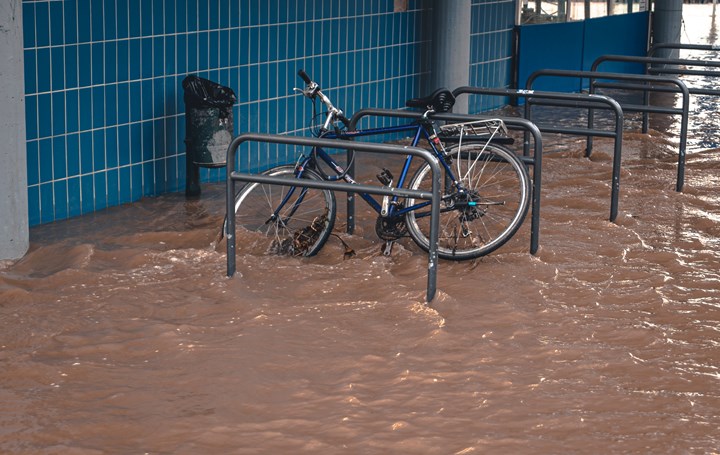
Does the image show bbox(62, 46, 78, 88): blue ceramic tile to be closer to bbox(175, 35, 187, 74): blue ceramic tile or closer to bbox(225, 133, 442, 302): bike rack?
bbox(175, 35, 187, 74): blue ceramic tile

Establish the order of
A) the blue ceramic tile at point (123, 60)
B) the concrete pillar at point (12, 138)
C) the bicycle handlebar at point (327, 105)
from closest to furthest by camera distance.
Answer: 1. the concrete pillar at point (12, 138)
2. the bicycle handlebar at point (327, 105)
3. the blue ceramic tile at point (123, 60)

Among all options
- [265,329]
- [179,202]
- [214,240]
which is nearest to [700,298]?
[265,329]

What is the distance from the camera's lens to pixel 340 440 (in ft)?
14.4

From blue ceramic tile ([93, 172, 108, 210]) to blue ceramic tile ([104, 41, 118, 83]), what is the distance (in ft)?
2.31

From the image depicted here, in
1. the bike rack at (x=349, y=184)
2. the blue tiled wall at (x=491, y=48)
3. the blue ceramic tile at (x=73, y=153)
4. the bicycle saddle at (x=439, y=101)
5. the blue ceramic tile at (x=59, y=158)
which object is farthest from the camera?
the blue tiled wall at (x=491, y=48)

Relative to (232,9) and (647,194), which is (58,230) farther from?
(647,194)

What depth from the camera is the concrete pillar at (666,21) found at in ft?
53.9

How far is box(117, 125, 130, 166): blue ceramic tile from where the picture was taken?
27.5 ft

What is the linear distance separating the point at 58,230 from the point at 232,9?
266cm

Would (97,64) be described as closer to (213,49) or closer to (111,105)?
(111,105)

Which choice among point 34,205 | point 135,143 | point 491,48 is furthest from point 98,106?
point 491,48

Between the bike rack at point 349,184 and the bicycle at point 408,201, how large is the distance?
0.61 metres

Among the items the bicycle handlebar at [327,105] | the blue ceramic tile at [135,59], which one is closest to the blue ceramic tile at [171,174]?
the blue ceramic tile at [135,59]

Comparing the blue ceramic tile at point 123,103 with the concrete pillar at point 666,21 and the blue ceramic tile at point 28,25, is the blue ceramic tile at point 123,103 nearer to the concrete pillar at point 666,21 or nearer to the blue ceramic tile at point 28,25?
the blue ceramic tile at point 28,25
